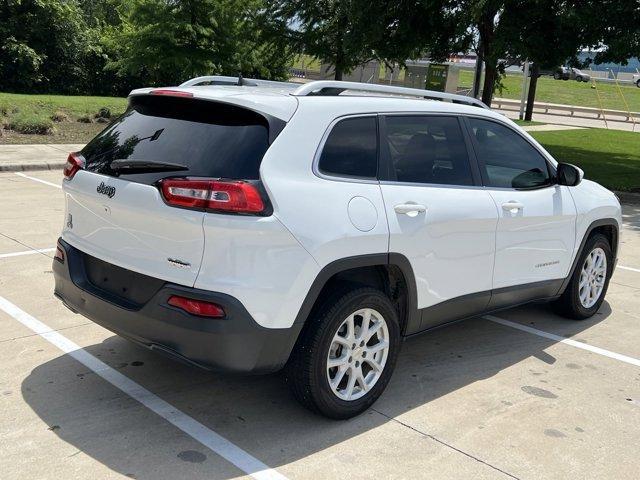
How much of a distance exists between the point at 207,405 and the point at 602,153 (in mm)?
19062

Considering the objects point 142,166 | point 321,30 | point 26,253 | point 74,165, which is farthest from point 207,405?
point 321,30

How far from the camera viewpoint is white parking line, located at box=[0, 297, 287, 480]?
3432mm

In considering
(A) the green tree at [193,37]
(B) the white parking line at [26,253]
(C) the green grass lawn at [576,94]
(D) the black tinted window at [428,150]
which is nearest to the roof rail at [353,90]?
(D) the black tinted window at [428,150]

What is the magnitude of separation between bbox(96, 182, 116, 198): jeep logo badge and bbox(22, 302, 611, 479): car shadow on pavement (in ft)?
3.89

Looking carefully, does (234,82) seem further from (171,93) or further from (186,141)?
(186,141)

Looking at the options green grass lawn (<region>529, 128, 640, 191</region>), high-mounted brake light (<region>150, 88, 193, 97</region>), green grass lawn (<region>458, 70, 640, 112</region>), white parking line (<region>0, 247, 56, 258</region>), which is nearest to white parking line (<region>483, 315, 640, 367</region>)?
high-mounted brake light (<region>150, 88, 193, 97</region>)

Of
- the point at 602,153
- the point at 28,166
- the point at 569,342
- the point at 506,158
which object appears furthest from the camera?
the point at 602,153

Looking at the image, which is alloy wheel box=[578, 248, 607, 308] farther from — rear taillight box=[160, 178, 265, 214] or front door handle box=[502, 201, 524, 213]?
rear taillight box=[160, 178, 265, 214]


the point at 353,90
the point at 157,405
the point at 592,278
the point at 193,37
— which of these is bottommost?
the point at 157,405

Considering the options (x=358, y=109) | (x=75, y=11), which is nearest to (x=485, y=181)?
(x=358, y=109)

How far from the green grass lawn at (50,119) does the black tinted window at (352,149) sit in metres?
12.8

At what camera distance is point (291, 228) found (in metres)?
3.46

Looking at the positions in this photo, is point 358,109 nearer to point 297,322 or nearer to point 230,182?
point 230,182

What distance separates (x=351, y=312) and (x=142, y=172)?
4.35ft
